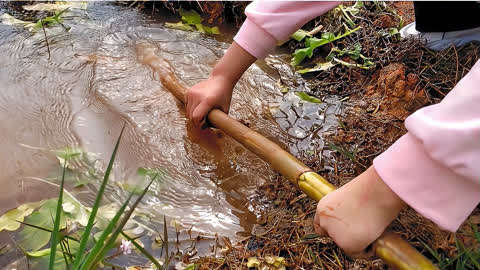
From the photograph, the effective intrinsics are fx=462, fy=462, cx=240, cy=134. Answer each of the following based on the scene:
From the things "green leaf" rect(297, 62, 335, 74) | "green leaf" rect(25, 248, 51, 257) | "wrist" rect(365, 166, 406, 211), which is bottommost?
"green leaf" rect(25, 248, 51, 257)

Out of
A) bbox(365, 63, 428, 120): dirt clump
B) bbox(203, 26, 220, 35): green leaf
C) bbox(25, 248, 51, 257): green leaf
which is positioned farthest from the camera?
bbox(203, 26, 220, 35): green leaf

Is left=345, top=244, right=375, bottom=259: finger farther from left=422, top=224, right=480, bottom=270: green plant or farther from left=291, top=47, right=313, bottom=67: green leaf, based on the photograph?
left=291, top=47, right=313, bottom=67: green leaf

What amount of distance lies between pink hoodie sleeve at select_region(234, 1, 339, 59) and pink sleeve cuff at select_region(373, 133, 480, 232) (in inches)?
28.9

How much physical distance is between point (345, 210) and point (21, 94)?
1746 mm

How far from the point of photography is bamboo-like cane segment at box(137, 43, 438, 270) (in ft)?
3.80

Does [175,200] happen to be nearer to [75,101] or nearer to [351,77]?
[75,101]

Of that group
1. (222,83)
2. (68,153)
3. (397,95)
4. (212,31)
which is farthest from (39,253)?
(212,31)

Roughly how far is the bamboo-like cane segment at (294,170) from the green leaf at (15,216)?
74cm

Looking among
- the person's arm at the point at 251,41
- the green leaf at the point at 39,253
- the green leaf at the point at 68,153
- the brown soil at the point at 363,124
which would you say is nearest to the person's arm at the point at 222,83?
the person's arm at the point at 251,41

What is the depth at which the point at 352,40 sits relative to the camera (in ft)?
8.50

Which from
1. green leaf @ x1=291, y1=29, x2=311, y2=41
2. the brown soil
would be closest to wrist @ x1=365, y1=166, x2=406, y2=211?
the brown soil

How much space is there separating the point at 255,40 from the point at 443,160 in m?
0.91

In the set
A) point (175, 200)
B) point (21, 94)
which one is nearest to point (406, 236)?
point (175, 200)

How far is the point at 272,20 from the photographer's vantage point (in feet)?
5.54
